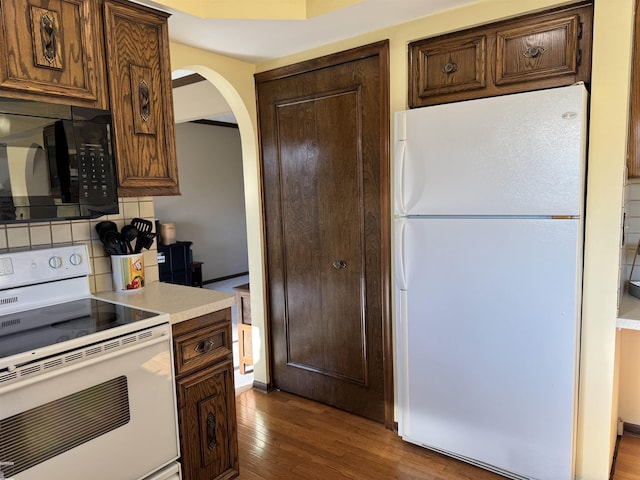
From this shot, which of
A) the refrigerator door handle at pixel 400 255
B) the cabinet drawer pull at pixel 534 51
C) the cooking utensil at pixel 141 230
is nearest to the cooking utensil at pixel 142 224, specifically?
the cooking utensil at pixel 141 230

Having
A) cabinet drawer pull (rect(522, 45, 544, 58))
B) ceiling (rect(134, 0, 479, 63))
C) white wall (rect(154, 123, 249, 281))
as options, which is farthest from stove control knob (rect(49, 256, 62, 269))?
white wall (rect(154, 123, 249, 281))

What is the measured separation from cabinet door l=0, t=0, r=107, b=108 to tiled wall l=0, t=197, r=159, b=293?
1.82 feet

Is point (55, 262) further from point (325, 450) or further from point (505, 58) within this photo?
point (505, 58)

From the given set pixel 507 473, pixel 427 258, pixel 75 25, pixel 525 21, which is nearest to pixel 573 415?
pixel 507 473

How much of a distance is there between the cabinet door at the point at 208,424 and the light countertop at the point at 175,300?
275 mm

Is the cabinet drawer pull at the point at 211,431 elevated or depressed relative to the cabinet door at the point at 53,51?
depressed

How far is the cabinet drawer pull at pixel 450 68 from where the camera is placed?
2.08m

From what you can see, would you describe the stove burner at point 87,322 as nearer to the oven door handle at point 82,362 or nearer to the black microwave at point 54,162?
the oven door handle at point 82,362

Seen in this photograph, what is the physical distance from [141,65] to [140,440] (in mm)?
1569

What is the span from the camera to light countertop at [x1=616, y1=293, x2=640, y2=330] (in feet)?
5.80

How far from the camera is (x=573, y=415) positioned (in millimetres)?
1781

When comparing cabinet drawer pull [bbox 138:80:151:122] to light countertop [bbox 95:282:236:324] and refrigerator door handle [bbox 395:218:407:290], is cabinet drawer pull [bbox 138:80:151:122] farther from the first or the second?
refrigerator door handle [bbox 395:218:407:290]

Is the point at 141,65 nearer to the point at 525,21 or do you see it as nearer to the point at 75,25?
the point at 75,25

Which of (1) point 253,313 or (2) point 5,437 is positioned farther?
(1) point 253,313
